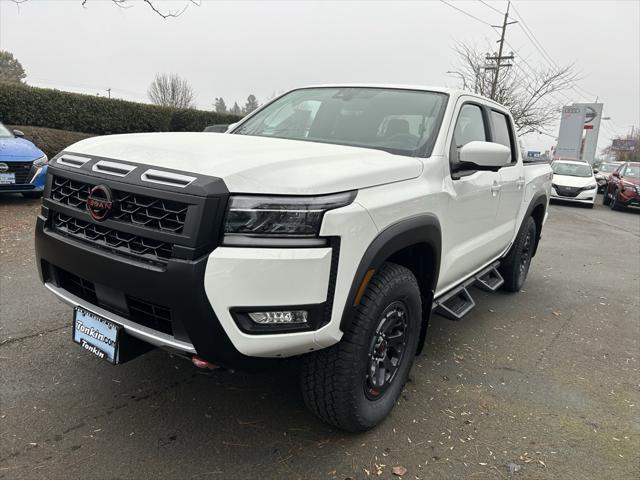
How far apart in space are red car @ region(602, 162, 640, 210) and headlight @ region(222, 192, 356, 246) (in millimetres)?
16126

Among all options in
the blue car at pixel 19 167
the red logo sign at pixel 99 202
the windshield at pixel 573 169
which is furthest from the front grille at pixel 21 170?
the windshield at pixel 573 169

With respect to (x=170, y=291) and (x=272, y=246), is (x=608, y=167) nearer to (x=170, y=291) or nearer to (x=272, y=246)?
(x=272, y=246)

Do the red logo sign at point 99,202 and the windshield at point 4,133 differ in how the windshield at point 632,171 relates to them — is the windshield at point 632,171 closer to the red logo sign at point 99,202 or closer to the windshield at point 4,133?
the windshield at point 4,133

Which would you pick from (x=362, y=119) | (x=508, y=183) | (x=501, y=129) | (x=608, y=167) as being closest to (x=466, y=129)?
(x=362, y=119)

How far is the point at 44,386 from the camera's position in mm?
2881

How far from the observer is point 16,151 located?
7.75m

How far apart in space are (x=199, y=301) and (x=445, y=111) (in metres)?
2.07

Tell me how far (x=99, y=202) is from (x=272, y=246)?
842mm

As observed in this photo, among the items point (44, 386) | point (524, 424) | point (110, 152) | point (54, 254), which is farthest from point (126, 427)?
point (524, 424)

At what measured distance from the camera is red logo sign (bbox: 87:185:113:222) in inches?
84.6

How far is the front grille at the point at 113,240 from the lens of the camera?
2029 mm

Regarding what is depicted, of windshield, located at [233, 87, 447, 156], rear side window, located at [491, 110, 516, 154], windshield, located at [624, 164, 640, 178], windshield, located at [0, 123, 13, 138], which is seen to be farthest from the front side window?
windshield, located at [624, 164, 640, 178]

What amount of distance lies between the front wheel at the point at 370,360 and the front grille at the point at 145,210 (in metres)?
0.90

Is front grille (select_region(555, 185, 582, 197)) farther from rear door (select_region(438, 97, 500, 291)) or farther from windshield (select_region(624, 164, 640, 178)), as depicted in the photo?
rear door (select_region(438, 97, 500, 291))
